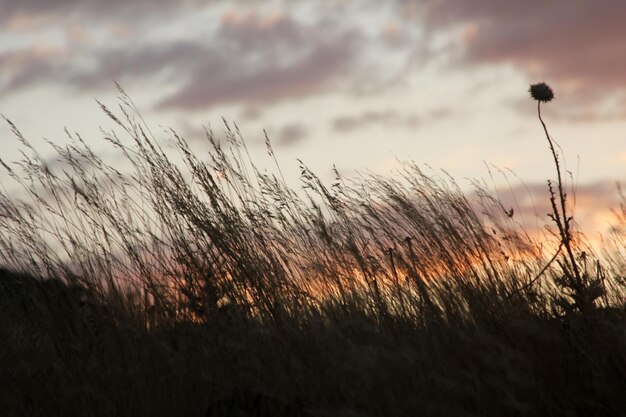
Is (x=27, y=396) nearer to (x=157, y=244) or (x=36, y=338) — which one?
(x=36, y=338)

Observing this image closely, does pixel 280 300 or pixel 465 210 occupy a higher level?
pixel 465 210

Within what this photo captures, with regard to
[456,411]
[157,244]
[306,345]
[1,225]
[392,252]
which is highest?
[1,225]

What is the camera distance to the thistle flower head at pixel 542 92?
3555 mm

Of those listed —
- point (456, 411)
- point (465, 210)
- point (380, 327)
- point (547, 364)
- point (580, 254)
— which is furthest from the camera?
point (465, 210)

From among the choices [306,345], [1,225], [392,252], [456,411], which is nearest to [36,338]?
[1,225]

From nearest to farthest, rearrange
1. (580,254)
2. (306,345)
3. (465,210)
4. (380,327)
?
(306,345), (380,327), (580,254), (465,210)

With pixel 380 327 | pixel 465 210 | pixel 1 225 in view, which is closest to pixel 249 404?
pixel 380 327

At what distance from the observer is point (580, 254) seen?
3.82 meters

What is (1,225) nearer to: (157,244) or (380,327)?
(157,244)

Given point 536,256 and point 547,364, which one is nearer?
point 547,364

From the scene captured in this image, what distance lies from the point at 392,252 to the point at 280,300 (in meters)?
0.65

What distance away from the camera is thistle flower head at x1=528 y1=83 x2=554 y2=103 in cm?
355

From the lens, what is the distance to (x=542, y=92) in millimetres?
3570

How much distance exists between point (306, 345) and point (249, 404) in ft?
1.65
